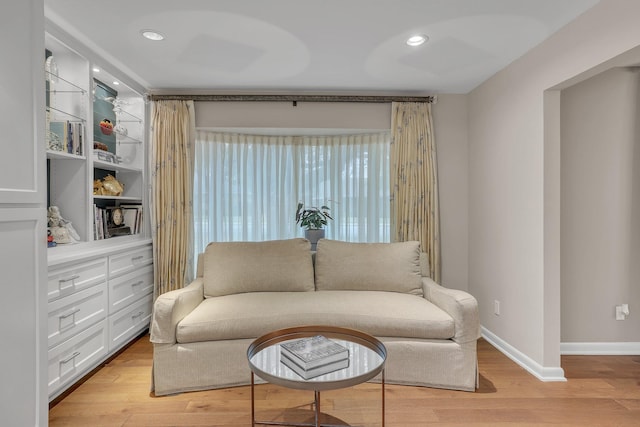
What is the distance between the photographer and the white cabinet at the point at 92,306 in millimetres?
2154

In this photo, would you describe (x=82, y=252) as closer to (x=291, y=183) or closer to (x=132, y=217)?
(x=132, y=217)

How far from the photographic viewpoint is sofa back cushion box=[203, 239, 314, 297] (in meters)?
2.93

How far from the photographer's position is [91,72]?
266 cm

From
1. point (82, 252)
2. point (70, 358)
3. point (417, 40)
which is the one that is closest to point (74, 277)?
point (82, 252)

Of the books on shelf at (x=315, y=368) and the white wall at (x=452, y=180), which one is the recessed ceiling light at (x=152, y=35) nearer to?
the books on shelf at (x=315, y=368)

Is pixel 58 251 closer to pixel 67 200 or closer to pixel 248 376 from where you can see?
pixel 67 200

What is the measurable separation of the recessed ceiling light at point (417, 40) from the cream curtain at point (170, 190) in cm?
208

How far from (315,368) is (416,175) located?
246cm

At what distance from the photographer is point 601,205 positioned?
2822 millimetres

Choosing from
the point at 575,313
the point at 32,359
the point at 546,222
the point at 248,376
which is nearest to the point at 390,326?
the point at 248,376

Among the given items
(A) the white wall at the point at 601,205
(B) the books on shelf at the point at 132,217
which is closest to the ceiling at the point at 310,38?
(A) the white wall at the point at 601,205

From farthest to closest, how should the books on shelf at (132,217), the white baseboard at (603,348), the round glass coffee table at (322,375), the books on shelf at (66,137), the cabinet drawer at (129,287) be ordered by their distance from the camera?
the books on shelf at (132,217), the white baseboard at (603,348), the cabinet drawer at (129,287), the books on shelf at (66,137), the round glass coffee table at (322,375)

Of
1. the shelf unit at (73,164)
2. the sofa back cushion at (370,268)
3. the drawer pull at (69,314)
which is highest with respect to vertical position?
the shelf unit at (73,164)

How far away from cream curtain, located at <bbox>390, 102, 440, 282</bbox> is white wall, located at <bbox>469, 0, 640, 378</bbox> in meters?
0.46
